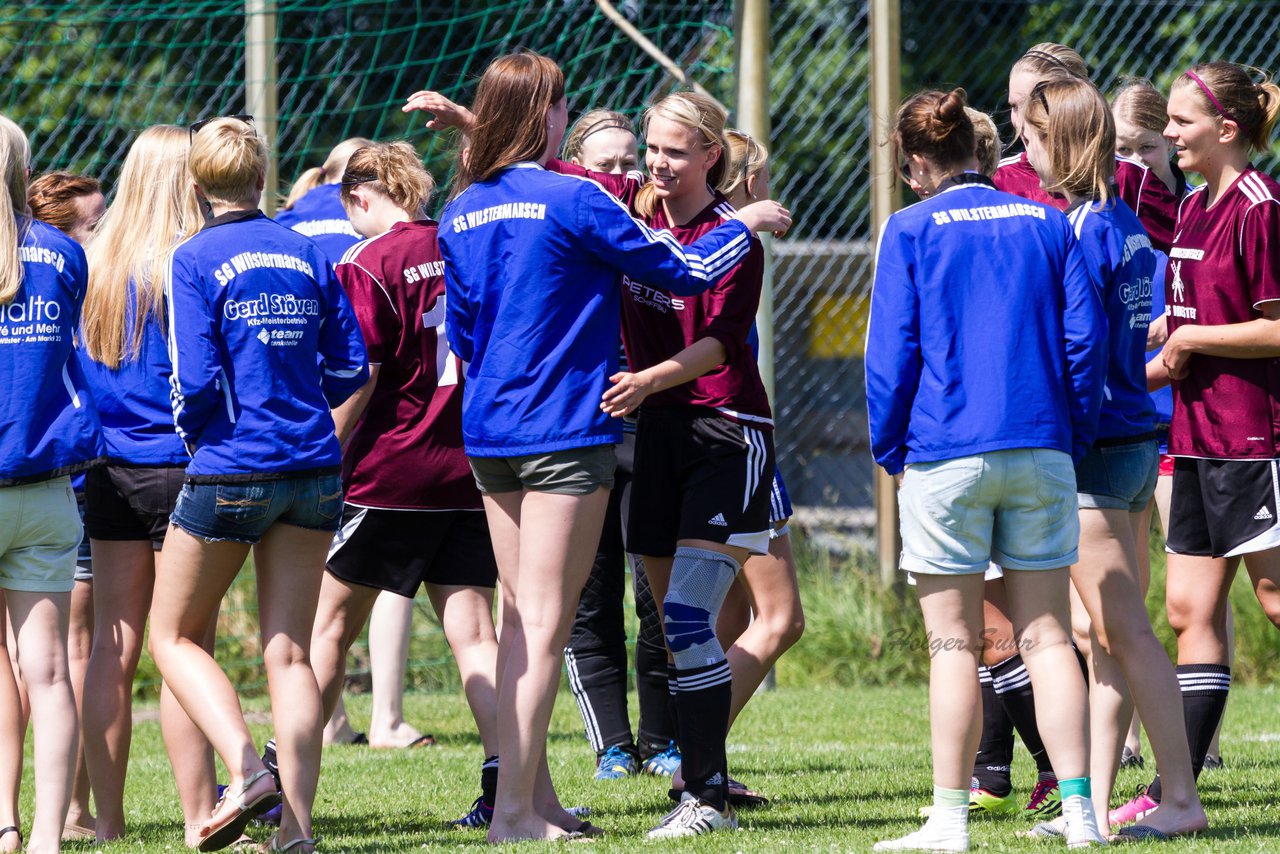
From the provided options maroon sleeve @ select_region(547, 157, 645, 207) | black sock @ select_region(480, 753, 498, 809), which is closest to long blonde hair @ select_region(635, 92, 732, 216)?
maroon sleeve @ select_region(547, 157, 645, 207)

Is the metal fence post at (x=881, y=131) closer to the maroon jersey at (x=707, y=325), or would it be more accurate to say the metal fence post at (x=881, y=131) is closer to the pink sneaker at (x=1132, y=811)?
the maroon jersey at (x=707, y=325)

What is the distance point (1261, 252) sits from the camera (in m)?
4.66

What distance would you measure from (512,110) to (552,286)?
0.50 metres

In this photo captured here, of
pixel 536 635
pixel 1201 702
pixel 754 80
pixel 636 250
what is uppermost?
pixel 754 80

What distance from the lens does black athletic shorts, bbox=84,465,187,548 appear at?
4.50 metres

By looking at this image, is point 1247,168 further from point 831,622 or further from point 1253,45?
point 1253,45

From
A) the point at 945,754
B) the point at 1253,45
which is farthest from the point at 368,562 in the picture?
the point at 1253,45

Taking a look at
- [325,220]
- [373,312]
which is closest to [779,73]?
[325,220]

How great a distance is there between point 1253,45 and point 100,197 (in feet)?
30.4

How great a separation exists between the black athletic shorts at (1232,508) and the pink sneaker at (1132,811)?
0.76m

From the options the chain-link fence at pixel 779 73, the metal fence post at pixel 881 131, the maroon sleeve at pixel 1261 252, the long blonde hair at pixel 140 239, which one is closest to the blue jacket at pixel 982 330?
the maroon sleeve at pixel 1261 252

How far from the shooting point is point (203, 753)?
4.48m

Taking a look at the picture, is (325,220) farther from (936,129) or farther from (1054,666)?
(1054,666)

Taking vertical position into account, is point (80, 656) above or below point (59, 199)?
below
